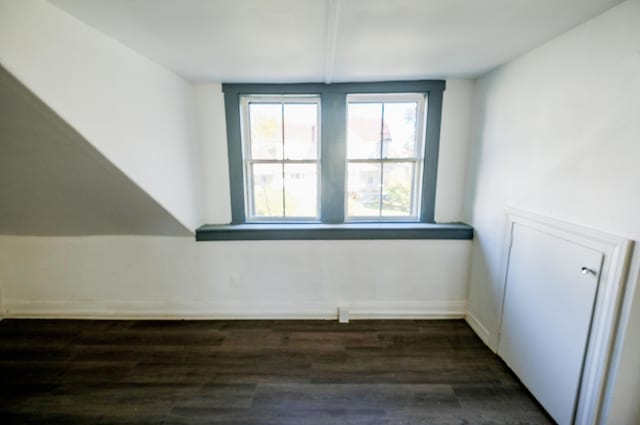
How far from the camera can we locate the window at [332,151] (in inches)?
90.5

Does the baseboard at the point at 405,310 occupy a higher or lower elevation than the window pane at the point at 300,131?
lower

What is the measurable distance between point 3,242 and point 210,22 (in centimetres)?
285

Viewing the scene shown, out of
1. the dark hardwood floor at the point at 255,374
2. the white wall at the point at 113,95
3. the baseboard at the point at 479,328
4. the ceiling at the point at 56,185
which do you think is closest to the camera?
the white wall at the point at 113,95

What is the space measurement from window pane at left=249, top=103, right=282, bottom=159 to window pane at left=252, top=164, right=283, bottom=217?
12 centimetres

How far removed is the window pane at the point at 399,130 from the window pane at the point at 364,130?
69mm

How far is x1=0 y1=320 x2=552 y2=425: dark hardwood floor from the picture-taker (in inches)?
60.7

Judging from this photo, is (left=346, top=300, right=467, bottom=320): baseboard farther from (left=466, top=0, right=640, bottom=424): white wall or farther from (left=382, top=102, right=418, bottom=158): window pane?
(left=382, top=102, right=418, bottom=158): window pane

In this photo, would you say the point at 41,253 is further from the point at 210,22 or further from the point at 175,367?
the point at 210,22

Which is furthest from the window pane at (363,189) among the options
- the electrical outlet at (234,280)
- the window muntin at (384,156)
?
the electrical outlet at (234,280)

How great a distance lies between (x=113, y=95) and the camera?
1.46 metres

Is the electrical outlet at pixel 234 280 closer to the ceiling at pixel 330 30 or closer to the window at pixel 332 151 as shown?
the window at pixel 332 151

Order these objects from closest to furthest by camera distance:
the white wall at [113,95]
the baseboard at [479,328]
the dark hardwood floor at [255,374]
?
the white wall at [113,95] < the dark hardwood floor at [255,374] < the baseboard at [479,328]

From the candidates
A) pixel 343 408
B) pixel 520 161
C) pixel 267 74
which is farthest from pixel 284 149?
pixel 343 408

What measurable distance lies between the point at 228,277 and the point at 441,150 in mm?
2220
